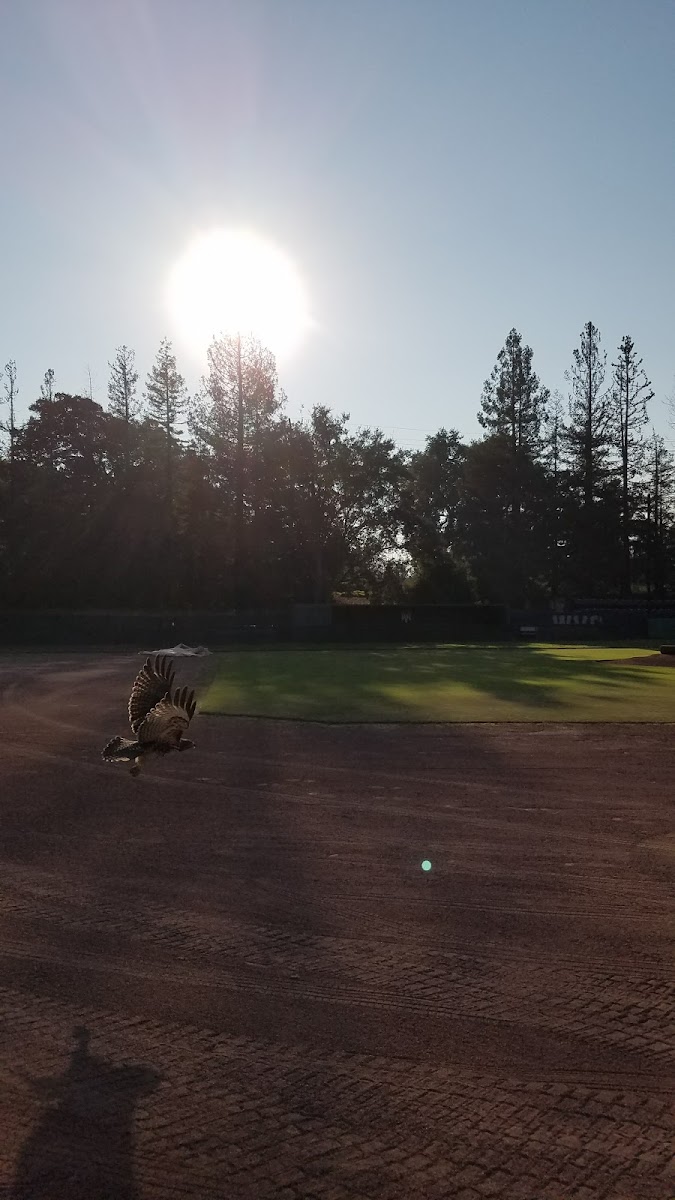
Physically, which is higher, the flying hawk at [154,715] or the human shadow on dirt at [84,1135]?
the flying hawk at [154,715]

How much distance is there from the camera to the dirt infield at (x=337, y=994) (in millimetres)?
5090

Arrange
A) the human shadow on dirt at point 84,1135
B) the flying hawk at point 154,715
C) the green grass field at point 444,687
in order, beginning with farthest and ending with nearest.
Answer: the green grass field at point 444,687 < the flying hawk at point 154,715 < the human shadow on dirt at point 84,1135

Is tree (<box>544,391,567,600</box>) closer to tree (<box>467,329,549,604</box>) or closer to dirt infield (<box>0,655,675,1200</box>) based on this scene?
tree (<box>467,329,549,604</box>)

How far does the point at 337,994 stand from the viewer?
719 cm

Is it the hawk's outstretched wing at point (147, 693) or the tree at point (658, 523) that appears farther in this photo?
the tree at point (658, 523)

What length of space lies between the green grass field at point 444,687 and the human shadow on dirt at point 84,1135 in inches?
690

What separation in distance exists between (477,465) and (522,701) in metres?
65.9

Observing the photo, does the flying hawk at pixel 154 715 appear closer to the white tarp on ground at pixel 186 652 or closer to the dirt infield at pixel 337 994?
the dirt infield at pixel 337 994

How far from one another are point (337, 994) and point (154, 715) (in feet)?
11.1

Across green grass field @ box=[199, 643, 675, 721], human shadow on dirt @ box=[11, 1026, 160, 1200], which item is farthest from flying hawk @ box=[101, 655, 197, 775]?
green grass field @ box=[199, 643, 675, 721]

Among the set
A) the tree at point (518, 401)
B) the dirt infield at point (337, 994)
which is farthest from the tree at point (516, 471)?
the dirt infield at point (337, 994)

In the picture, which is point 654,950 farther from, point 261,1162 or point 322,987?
point 261,1162

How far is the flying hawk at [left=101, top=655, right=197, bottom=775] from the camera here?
9.46m

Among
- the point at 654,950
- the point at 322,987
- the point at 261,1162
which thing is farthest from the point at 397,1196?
the point at 654,950
